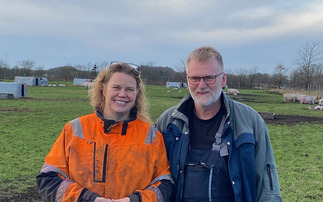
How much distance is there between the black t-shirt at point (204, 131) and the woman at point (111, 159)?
0.33 meters

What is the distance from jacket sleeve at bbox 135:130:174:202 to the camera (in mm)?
2430

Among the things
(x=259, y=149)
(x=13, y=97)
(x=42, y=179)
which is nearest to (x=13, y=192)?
(x=42, y=179)

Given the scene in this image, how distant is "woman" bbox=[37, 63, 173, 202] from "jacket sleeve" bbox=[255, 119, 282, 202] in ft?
2.50

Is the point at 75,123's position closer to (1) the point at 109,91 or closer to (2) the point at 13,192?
(1) the point at 109,91

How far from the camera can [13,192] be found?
5617 mm

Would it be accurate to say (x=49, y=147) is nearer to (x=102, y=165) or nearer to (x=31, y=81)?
(x=102, y=165)

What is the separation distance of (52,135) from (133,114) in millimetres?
8694

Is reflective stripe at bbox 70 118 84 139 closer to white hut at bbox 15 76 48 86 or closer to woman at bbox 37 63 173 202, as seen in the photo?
woman at bbox 37 63 173 202

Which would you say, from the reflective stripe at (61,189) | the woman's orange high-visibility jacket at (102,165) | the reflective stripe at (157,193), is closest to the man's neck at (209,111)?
the woman's orange high-visibility jacket at (102,165)

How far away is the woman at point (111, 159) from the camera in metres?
2.35

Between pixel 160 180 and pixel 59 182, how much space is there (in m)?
0.80

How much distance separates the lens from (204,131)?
280 centimetres

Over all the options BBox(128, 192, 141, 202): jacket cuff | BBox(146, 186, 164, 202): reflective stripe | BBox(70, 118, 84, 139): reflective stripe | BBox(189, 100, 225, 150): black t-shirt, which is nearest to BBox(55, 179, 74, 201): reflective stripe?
BBox(70, 118, 84, 139): reflective stripe

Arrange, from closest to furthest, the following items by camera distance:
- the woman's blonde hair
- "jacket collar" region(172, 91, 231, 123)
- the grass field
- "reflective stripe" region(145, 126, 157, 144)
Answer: "reflective stripe" region(145, 126, 157, 144) < the woman's blonde hair < "jacket collar" region(172, 91, 231, 123) < the grass field
